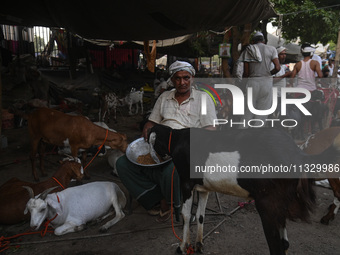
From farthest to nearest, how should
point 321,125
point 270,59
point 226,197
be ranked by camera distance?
point 321,125 → point 270,59 → point 226,197

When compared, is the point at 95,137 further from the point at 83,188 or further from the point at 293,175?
the point at 293,175

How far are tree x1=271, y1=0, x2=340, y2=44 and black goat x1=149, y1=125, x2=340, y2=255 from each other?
30.4ft

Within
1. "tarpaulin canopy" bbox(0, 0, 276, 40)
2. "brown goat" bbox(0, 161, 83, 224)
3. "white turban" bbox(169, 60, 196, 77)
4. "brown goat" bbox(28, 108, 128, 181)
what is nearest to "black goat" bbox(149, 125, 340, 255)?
"white turban" bbox(169, 60, 196, 77)

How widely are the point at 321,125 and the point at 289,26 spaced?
776 centimetres

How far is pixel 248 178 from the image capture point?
2.06 meters

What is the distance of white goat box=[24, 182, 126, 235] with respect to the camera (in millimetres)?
2870

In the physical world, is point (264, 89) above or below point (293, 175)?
above

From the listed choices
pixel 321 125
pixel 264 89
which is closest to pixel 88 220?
pixel 264 89

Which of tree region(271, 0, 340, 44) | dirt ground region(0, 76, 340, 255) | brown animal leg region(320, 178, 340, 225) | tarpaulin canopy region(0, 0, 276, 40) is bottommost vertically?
dirt ground region(0, 76, 340, 255)

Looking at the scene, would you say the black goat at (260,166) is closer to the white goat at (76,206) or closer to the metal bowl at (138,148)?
the metal bowl at (138,148)

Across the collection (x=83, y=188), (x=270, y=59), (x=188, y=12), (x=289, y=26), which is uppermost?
(x=289, y=26)

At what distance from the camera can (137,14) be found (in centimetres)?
447

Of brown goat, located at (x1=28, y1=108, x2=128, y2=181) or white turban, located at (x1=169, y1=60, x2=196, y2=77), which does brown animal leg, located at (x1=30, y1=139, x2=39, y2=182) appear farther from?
white turban, located at (x1=169, y1=60, x2=196, y2=77)

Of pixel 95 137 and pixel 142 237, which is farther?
pixel 95 137
